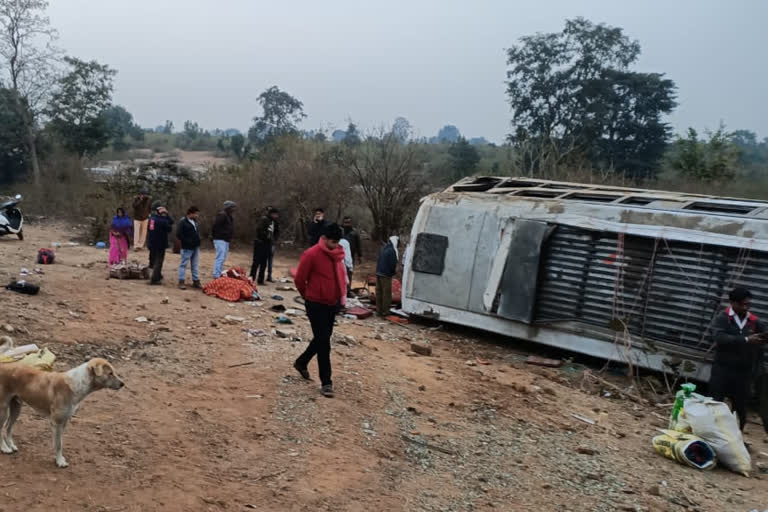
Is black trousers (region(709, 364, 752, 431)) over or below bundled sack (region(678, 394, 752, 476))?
over

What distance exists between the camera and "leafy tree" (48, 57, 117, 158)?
28641mm

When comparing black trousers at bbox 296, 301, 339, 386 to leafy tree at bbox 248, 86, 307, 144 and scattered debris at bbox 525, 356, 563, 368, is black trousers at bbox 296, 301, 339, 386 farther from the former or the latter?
leafy tree at bbox 248, 86, 307, 144

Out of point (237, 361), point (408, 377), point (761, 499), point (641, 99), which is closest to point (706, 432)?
point (761, 499)

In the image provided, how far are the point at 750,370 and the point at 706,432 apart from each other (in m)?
0.91

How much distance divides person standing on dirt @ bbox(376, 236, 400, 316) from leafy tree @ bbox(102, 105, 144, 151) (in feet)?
81.4

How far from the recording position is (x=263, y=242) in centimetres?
1209

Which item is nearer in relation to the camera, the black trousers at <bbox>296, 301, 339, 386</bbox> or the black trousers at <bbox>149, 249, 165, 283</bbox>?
the black trousers at <bbox>296, 301, 339, 386</bbox>

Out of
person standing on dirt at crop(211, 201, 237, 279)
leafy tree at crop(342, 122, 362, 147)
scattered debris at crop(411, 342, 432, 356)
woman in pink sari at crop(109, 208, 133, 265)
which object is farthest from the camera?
leafy tree at crop(342, 122, 362, 147)

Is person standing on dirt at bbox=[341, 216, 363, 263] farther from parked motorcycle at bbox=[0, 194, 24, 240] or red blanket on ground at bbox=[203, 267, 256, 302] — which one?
parked motorcycle at bbox=[0, 194, 24, 240]

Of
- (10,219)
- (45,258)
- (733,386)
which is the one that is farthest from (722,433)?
(10,219)

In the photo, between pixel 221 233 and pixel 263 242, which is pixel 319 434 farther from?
pixel 263 242

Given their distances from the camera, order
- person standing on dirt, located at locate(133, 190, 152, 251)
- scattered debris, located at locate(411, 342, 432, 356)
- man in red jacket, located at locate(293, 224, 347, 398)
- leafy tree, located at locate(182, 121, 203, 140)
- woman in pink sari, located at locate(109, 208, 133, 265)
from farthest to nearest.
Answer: leafy tree, located at locate(182, 121, 203, 140)
person standing on dirt, located at locate(133, 190, 152, 251)
woman in pink sari, located at locate(109, 208, 133, 265)
scattered debris, located at locate(411, 342, 432, 356)
man in red jacket, located at locate(293, 224, 347, 398)

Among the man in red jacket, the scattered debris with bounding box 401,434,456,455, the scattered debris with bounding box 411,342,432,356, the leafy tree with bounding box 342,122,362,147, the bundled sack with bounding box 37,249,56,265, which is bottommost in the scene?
the bundled sack with bounding box 37,249,56,265

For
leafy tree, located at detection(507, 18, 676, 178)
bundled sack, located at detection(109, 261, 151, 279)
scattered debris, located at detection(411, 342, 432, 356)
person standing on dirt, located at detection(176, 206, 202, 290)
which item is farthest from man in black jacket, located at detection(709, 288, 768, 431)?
leafy tree, located at detection(507, 18, 676, 178)
